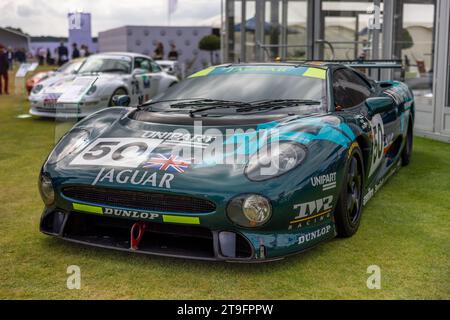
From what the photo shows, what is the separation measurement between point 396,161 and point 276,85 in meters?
1.86

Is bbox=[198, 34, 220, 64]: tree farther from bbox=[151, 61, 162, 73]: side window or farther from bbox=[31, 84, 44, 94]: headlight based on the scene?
bbox=[31, 84, 44, 94]: headlight

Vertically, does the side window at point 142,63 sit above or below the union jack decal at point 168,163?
above

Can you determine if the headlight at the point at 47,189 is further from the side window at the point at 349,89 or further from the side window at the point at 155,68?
the side window at the point at 155,68

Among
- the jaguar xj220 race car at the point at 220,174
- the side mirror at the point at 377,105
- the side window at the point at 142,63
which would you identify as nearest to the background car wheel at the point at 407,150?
the side mirror at the point at 377,105

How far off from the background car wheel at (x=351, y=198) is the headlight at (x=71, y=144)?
1647 millimetres

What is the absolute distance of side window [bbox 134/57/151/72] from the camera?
35.8ft

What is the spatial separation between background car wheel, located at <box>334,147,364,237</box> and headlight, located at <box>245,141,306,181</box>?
17.5 inches

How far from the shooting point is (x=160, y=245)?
317 cm

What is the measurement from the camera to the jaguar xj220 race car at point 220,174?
299 centimetres

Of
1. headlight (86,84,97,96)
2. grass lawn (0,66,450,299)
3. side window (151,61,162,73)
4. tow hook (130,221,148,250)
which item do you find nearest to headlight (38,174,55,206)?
grass lawn (0,66,450,299)

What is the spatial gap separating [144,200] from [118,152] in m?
0.43

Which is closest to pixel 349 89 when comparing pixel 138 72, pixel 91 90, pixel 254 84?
pixel 254 84
